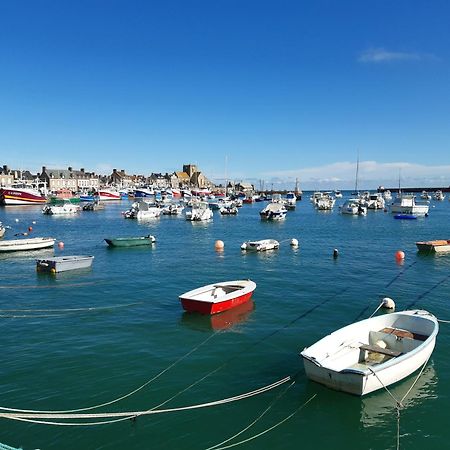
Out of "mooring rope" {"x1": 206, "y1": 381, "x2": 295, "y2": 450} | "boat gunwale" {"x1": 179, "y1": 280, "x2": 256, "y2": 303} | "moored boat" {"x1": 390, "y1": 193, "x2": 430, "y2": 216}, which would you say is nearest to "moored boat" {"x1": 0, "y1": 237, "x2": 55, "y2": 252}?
"boat gunwale" {"x1": 179, "y1": 280, "x2": 256, "y2": 303}

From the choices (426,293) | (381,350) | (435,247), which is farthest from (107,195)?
(381,350)

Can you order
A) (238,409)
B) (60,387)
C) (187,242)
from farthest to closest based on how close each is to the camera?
(187,242) → (60,387) → (238,409)

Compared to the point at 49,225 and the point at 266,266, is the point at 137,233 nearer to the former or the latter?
the point at 49,225

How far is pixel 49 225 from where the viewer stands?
80.9 meters

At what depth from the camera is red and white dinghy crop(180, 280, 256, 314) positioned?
2400cm

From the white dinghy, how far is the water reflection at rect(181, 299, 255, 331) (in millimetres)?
7251

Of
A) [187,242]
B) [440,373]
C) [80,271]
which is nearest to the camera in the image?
[440,373]

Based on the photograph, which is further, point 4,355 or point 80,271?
point 80,271

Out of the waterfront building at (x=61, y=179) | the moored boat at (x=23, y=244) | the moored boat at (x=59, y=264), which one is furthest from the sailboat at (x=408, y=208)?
the waterfront building at (x=61, y=179)

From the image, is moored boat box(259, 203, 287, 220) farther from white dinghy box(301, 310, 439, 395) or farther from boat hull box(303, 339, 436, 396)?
boat hull box(303, 339, 436, 396)

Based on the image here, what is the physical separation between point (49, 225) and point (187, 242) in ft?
122

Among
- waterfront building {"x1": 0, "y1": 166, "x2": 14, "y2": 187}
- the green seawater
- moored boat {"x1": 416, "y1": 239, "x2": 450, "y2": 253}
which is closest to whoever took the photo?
the green seawater

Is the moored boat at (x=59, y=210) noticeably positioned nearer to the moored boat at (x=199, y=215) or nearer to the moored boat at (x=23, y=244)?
the moored boat at (x=199, y=215)

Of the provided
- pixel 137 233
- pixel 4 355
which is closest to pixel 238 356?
pixel 4 355
